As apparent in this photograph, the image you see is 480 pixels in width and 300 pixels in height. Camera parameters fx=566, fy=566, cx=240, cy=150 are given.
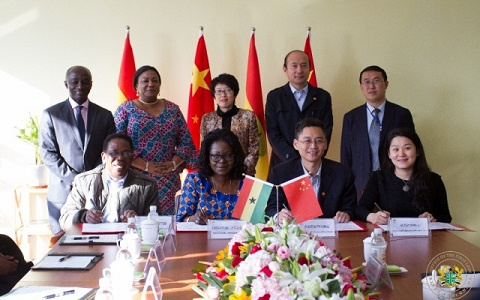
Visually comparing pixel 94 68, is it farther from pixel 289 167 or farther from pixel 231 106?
pixel 289 167

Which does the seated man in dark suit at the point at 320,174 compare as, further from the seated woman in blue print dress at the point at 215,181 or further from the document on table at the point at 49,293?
the document on table at the point at 49,293

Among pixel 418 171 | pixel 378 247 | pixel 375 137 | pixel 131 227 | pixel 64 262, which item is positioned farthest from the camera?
pixel 375 137

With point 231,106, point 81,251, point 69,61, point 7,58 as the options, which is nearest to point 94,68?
point 69,61

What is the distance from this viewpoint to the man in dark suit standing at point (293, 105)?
457 centimetres

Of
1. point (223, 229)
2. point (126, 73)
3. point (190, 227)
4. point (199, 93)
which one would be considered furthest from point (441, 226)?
point (126, 73)

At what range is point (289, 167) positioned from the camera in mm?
3434

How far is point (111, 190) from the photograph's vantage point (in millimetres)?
3244

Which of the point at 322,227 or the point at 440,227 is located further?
the point at 440,227

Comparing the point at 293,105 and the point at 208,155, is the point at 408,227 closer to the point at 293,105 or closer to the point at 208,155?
the point at 208,155

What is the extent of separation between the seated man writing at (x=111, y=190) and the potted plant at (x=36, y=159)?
6.36ft

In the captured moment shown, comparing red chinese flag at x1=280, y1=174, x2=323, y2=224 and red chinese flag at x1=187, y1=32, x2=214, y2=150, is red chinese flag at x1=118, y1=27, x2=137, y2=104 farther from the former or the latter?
red chinese flag at x1=280, y1=174, x2=323, y2=224

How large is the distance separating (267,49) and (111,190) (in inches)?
103

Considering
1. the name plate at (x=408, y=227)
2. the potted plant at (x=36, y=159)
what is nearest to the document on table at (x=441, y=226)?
the name plate at (x=408, y=227)

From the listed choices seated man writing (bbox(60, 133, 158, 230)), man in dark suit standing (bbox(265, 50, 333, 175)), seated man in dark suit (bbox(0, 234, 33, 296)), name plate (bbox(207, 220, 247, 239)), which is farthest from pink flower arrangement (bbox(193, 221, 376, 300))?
man in dark suit standing (bbox(265, 50, 333, 175))
